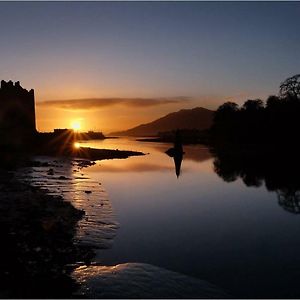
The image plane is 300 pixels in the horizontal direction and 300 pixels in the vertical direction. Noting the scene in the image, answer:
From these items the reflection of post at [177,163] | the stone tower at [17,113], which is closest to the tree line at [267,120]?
the reflection of post at [177,163]

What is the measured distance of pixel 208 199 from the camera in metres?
33.1

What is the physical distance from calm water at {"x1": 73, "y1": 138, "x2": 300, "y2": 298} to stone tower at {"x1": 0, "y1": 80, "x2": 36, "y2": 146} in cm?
6911

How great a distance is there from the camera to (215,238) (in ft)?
62.6

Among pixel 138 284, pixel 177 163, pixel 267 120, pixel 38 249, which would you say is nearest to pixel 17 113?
pixel 177 163

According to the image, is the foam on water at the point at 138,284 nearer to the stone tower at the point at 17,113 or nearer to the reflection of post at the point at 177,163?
the reflection of post at the point at 177,163

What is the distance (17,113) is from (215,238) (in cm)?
9099

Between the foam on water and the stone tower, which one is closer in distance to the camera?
the foam on water

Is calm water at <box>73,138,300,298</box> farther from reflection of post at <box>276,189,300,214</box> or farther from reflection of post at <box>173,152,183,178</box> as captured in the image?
reflection of post at <box>173,152,183,178</box>

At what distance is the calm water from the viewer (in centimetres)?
1385

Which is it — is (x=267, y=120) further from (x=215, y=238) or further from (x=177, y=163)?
(x=215, y=238)

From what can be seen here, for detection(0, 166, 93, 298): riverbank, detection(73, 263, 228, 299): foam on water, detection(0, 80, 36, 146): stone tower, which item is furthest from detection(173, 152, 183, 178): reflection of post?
detection(0, 80, 36, 146): stone tower

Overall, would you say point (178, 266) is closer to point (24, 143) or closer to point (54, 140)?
point (24, 143)

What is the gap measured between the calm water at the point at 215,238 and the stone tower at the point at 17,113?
6911cm

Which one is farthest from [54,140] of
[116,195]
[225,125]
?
[116,195]
